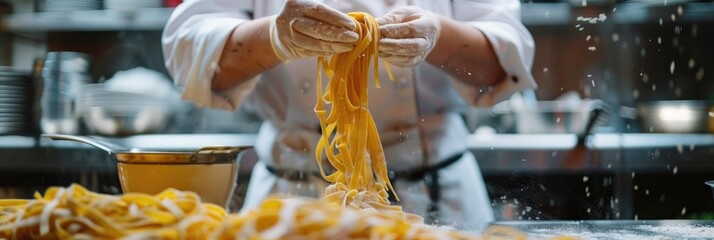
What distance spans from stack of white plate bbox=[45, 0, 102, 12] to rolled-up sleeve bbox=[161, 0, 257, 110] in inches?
36.2

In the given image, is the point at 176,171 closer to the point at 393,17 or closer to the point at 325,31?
the point at 325,31

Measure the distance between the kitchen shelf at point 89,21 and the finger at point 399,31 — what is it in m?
1.45

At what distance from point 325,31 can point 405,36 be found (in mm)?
158

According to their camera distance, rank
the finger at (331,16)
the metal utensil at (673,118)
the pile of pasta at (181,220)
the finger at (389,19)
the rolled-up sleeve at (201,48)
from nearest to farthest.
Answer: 1. the pile of pasta at (181,220)
2. the finger at (331,16)
3. the finger at (389,19)
4. the rolled-up sleeve at (201,48)
5. the metal utensil at (673,118)

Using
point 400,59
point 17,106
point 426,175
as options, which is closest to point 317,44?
point 400,59

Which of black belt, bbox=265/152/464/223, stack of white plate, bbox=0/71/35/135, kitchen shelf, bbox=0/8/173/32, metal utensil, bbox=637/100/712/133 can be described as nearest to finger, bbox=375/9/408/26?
black belt, bbox=265/152/464/223

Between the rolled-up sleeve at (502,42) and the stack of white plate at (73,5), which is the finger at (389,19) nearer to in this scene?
the rolled-up sleeve at (502,42)

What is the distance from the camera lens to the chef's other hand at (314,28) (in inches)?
43.7

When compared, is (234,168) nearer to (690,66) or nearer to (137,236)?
(137,236)

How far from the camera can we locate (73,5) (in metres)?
2.54

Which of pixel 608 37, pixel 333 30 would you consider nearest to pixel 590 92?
pixel 608 37

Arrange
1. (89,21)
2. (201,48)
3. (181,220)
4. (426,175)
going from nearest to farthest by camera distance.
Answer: (181,220)
(201,48)
(426,175)
(89,21)

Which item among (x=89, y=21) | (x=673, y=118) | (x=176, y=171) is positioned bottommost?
(x=673, y=118)

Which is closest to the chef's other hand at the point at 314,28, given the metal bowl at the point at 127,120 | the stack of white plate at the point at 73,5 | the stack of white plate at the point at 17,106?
the metal bowl at the point at 127,120
